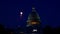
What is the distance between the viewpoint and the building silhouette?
8162 centimetres

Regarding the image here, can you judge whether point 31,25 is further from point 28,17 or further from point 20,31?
point 20,31

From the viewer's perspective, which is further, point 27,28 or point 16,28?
point 27,28

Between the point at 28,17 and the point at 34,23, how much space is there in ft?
13.0

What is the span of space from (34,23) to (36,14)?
466cm

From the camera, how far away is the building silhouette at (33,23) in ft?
268

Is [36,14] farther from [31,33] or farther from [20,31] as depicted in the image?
[20,31]

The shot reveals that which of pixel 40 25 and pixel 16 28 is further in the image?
pixel 40 25

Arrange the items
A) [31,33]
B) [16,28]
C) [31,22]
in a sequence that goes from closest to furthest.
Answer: [16,28] < [31,33] < [31,22]

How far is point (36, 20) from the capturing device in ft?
278

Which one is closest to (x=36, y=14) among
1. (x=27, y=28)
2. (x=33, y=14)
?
(x=33, y=14)

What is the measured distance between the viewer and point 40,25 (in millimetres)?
82438

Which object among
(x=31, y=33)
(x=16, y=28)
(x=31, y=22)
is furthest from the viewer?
(x=31, y=22)

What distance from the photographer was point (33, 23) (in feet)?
275

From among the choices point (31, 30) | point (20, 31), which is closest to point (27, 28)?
point (31, 30)
